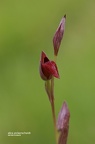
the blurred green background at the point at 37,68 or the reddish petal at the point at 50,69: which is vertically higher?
the blurred green background at the point at 37,68

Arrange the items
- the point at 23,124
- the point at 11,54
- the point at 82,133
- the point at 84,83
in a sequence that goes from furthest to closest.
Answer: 1. the point at 11,54
2. the point at 84,83
3. the point at 23,124
4. the point at 82,133

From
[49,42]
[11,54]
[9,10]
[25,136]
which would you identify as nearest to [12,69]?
[11,54]

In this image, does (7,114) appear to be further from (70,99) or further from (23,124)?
(70,99)

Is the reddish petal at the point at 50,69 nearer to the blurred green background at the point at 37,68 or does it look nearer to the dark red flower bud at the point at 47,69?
the dark red flower bud at the point at 47,69

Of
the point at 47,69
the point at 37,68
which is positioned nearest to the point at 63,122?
the point at 47,69

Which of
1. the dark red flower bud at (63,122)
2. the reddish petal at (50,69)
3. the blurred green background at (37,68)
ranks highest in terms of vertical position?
the blurred green background at (37,68)

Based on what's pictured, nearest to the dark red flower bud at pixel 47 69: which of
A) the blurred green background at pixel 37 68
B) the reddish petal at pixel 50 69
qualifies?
the reddish petal at pixel 50 69

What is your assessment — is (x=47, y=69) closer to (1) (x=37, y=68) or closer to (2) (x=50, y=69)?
(2) (x=50, y=69)

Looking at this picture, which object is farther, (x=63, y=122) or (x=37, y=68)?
(x=37, y=68)

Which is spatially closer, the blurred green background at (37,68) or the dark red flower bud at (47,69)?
the dark red flower bud at (47,69)
